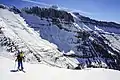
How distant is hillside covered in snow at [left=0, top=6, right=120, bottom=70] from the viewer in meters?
61.6

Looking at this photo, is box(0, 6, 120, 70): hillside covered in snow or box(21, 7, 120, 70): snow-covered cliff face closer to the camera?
box(0, 6, 120, 70): hillside covered in snow

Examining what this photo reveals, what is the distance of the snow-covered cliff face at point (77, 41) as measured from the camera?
78731 millimetres

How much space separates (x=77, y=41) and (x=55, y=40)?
9.25 metres

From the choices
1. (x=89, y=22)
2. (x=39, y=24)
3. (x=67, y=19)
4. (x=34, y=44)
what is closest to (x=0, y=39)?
(x=34, y=44)

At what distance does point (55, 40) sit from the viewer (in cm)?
8912

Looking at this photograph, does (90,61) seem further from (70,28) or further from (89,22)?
(89,22)

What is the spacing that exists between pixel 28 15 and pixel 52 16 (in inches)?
410

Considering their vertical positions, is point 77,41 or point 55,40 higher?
point 55,40

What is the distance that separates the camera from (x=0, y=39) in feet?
189

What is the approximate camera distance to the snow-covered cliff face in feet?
258

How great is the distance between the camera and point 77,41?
309 ft

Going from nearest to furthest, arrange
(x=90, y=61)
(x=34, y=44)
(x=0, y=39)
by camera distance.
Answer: (x=0, y=39)
(x=34, y=44)
(x=90, y=61)

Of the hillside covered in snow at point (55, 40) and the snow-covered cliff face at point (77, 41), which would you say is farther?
the snow-covered cliff face at point (77, 41)

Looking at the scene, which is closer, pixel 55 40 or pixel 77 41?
pixel 55 40
